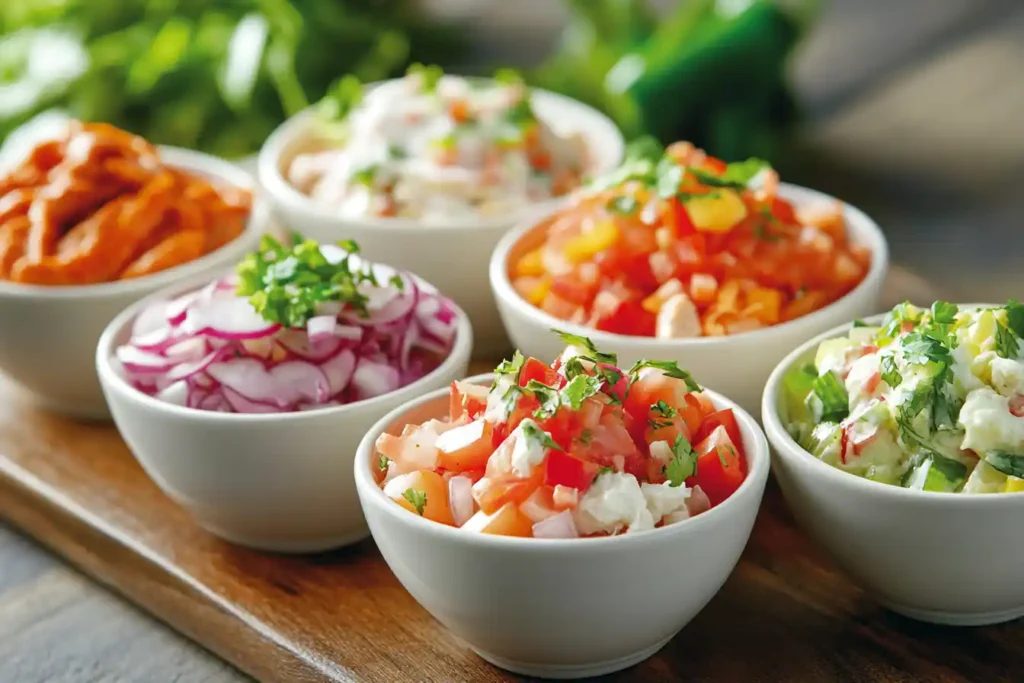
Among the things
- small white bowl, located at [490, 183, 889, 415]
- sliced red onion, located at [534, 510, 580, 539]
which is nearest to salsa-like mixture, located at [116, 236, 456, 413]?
small white bowl, located at [490, 183, 889, 415]

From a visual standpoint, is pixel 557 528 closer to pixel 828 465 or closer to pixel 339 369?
pixel 828 465

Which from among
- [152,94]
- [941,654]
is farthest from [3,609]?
[152,94]

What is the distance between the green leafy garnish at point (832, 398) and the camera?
7.33 feet

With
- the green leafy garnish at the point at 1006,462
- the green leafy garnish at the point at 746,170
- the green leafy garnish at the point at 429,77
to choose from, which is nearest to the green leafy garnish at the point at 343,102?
the green leafy garnish at the point at 429,77

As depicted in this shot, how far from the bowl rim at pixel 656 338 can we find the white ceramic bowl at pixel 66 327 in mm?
608

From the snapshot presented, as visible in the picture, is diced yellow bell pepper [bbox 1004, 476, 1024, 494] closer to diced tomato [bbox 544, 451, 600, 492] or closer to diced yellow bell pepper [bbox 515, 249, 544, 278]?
diced tomato [bbox 544, 451, 600, 492]

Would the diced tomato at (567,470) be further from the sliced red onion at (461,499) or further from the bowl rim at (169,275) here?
the bowl rim at (169,275)

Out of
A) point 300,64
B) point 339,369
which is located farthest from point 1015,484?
point 300,64

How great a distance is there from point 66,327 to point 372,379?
81 cm

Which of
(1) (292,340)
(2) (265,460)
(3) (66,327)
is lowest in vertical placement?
(3) (66,327)

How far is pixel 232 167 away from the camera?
3.46 meters

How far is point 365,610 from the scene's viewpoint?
7.76 feet

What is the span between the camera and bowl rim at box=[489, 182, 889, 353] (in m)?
2.53

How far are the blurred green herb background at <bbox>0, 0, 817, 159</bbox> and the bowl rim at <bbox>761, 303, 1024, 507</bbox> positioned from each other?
1837mm
